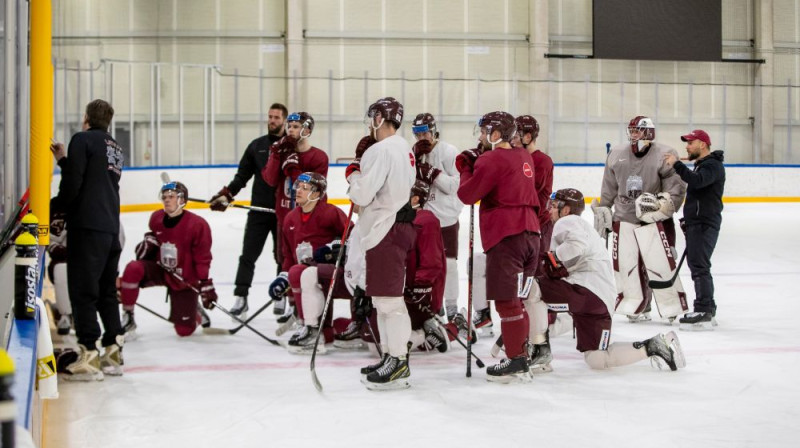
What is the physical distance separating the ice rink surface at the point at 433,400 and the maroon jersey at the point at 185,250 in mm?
367

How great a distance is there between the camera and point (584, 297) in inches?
191

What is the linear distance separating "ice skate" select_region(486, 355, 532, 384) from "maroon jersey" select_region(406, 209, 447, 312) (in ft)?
2.52

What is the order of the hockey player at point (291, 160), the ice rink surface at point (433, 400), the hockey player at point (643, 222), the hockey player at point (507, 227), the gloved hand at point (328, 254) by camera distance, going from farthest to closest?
the hockey player at point (643, 222), the hockey player at point (291, 160), the gloved hand at point (328, 254), the hockey player at point (507, 227), the ice rink surface at point (433, 400)

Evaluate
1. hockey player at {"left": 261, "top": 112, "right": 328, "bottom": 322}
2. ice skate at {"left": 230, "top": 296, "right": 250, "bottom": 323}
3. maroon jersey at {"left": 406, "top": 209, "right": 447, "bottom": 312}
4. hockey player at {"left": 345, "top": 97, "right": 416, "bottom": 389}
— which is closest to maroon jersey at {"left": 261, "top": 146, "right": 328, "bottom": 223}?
hockey player at {"left": 261, "top": 112, "right": 328, "bottom": 322}

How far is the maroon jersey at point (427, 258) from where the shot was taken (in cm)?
522

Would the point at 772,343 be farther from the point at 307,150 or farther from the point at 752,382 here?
the point at 307,150

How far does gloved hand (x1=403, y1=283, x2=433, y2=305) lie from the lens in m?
5.22

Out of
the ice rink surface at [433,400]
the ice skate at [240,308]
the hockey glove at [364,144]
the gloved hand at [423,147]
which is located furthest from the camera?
the ice skate at [240,308]

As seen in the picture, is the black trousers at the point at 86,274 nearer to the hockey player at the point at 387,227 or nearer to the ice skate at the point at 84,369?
the ice skate at the point at 84,369

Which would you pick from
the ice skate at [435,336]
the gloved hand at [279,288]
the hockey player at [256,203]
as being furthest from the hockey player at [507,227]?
the hockey player at [256,203]

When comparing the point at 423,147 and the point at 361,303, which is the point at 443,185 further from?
the point at 361,303

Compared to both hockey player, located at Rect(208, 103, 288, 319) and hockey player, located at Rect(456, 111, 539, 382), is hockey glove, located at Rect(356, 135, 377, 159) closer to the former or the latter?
hockey player, located at Rect(456, 111, 539, 382)

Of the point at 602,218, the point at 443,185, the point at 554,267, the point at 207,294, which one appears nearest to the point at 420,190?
the point at 443,185

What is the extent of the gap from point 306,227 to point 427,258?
781 mm
